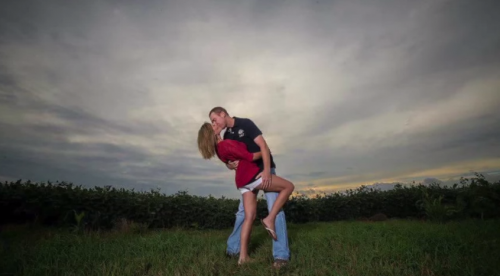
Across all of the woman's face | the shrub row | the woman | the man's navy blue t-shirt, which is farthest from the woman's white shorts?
the shrub row

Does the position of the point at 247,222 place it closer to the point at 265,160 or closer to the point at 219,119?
the point at 265,160

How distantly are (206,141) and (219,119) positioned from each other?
0.32 meters

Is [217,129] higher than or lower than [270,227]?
higher


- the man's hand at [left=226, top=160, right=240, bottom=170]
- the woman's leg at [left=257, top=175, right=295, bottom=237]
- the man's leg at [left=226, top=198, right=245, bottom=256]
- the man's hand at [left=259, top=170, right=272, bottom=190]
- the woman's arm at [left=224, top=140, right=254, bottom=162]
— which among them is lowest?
the man's leg at [left=226, top=198, right=245, bottom=256]

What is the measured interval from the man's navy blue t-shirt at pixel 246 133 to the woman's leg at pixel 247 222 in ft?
1.36

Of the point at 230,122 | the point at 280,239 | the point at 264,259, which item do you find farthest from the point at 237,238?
the point at 230,122

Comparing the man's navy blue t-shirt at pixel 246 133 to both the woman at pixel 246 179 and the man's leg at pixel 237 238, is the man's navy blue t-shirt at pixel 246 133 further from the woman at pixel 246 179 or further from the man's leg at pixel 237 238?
the man's leg at pixel 237 238

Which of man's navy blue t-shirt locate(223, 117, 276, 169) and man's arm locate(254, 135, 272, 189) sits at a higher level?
man's navy blue t-shirt locate(223, 117, 276, 169)

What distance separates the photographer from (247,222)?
3.75 m

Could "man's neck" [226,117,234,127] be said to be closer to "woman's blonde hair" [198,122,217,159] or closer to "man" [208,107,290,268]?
"man" [208,107,290,268]

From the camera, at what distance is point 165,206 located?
934 centimetres

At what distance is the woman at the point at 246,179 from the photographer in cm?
369

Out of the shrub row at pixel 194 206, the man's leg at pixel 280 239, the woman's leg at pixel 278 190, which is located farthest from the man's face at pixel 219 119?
the shrub row at pixel 194 206

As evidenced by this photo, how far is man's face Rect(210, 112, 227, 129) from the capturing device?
3832 millimetres
